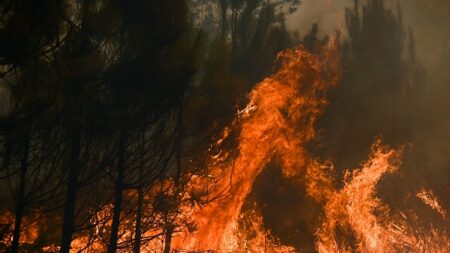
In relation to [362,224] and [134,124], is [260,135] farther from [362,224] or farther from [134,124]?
[362,224]

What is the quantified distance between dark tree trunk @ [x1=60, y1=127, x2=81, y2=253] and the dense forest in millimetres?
24

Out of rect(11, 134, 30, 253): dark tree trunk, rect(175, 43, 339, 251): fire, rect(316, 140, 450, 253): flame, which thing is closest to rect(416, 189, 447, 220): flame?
rect(316, 140, 450, 253): flame

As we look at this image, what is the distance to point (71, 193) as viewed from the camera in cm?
866

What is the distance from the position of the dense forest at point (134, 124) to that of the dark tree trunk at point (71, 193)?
2 centimetres

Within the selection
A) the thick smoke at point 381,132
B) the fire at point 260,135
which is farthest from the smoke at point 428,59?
the fire at point 260,135

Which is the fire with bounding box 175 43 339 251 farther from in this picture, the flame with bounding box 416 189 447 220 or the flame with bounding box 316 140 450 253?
the flame with bounding box 416 189 447 220

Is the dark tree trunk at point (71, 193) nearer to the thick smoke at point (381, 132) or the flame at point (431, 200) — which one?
the thick smoke at point (381, 132)

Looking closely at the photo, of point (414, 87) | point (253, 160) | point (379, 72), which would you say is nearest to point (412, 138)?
point (379, 72)

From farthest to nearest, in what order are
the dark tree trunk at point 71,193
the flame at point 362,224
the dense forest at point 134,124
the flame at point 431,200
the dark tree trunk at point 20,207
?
the flame at point 431,200 → the flame at point 362,224 → the dark tree trunk at point 71,193 → the dark tree trunk at point 20,207 → the dense forest at point 134,124

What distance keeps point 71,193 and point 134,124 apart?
5.79ft

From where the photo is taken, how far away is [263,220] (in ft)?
65.9

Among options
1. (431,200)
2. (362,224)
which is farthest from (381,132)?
(362,224)

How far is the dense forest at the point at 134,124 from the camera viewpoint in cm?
730

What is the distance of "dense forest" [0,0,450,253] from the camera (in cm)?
730
